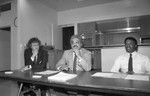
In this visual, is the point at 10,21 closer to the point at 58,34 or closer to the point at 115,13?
the point at 58,34

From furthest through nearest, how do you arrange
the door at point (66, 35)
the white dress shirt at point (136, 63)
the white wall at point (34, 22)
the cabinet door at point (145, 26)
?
the door at point (66, 35), the cabinet door at point (145, 26), the white wall at point (34, 22), the white dress shirt at point (136, 63)

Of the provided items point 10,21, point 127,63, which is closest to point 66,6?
point 10,21

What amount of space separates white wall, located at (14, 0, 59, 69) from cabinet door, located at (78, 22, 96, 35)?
956 mm

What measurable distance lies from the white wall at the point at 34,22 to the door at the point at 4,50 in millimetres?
2043

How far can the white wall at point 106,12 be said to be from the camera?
3.95m

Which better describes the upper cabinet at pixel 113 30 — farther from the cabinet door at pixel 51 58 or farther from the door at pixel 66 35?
the cabinet door at pixel 51 58

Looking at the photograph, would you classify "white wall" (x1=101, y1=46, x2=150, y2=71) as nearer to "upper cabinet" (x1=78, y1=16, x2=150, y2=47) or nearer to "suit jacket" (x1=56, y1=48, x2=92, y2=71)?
"suit jacket" (x1=56, y1=48, x2=92, y2=71)

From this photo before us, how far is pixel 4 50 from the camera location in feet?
18.4

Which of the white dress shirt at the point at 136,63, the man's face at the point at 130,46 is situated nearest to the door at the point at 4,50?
the white dress shirt at the point at 136,63

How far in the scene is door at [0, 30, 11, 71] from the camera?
5.45 m

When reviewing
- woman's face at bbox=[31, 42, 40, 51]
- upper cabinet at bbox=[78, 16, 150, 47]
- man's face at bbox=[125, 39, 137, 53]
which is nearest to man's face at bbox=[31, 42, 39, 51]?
woman's face at bbox=[31, 42, 40, 51]

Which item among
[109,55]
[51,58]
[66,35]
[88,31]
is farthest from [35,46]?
[66,35]

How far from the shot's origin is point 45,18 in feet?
14.1

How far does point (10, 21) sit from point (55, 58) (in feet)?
6.76
